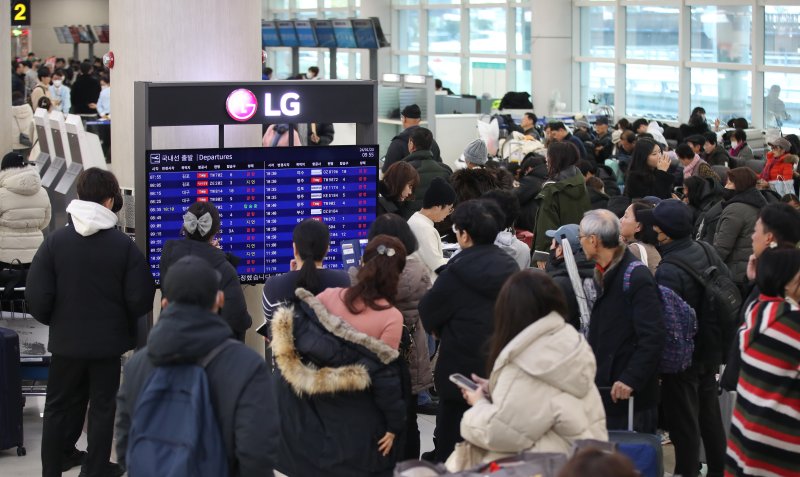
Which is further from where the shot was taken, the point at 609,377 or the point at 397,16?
the point at 397,16

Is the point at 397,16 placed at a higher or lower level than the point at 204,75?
higher

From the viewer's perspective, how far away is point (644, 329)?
475 cm

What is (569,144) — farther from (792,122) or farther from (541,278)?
(792,122)

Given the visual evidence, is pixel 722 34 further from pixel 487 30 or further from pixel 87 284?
pixel 87 284

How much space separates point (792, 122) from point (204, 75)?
11.6 m

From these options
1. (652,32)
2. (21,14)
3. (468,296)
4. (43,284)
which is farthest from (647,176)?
(21,14)

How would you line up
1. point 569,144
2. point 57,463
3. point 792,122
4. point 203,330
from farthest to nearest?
point 792,122 → point 569,144 → point 57,463 → point 203,330

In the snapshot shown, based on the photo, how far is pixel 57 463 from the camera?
5.25 m

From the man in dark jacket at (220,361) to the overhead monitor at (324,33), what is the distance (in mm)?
19957

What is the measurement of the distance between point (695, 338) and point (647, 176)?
11.1ft

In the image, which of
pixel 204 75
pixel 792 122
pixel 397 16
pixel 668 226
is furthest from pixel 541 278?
pixel 397 16

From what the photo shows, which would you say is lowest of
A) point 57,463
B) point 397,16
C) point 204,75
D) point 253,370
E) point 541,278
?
point 57,463

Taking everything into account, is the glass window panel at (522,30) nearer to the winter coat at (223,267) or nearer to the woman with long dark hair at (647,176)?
the woman with long dark hair at (647,176)

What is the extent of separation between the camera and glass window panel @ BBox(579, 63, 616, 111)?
20891 mm
